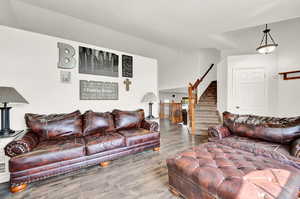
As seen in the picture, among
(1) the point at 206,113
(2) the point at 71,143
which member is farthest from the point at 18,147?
(1) the point at 206,113

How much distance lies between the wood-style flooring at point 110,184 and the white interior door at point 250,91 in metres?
3.11

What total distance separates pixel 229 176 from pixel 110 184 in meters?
1.52

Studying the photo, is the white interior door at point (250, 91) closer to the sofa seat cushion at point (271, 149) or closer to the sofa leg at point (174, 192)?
the sofa seat cushion at point (271, 149)

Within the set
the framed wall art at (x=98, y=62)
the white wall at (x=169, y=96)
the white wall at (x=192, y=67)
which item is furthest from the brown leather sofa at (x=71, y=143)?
the white wall at (x=169, y=96)

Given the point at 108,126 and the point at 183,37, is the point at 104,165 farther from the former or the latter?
the point at 183,37

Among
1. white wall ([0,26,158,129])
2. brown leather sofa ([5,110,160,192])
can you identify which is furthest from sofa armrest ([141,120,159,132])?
white wall ([0,26,158,129])

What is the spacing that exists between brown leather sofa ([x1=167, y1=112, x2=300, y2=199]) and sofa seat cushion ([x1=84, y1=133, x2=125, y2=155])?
3.79 feet

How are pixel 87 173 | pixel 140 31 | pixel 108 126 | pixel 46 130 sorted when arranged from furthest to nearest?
pixel 140 31 → pixel 108 126 → pixel 46 130 → pixel 87 173

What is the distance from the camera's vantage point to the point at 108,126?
3.03 metres

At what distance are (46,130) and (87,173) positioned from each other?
1057 millimetres

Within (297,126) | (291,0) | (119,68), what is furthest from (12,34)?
(297,126)

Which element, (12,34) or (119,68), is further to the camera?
(119,68)

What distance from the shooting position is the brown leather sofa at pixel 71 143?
1846 mm

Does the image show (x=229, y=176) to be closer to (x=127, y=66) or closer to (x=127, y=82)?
(x=127, y=82)
